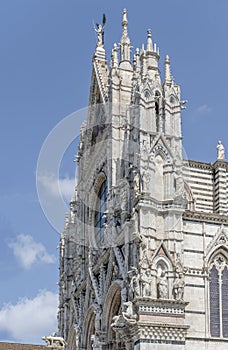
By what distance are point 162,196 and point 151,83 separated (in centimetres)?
531

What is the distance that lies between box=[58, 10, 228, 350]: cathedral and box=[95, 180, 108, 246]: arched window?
0.10 meters

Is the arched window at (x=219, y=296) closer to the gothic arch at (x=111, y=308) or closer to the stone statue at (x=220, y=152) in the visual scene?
the gothic arch at (x=111, y=308)

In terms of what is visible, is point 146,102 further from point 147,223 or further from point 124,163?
point 147,223

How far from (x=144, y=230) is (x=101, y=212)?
9130 millimetres

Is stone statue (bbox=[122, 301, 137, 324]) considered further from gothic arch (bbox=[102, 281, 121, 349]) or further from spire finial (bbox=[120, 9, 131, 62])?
spire finial (bbox=[120, 9, 131, 62])

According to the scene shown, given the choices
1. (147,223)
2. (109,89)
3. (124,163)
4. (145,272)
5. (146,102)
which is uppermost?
(109,89)

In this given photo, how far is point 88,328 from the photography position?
110 ft

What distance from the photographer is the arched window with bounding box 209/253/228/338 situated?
2657cm

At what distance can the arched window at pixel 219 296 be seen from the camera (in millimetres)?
26566

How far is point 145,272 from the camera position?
84.3 feet

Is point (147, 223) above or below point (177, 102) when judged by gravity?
below

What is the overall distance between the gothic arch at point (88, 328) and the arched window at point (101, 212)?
3.37 metres

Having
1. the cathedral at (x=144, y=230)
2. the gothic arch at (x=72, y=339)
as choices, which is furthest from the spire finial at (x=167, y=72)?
the gothic arch at (x=72, y=339)

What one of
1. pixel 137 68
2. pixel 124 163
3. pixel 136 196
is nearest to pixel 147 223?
pixel 136 196
